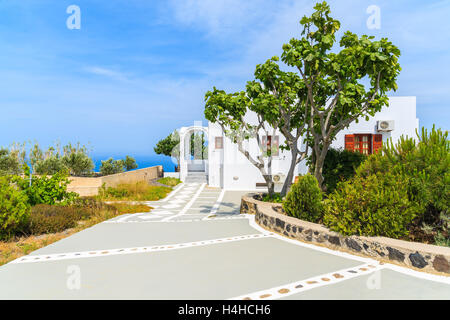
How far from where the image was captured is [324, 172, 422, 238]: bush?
464cm

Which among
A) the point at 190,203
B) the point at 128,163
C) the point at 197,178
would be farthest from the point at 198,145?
the point at 190,203

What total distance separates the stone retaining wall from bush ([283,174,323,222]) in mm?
602

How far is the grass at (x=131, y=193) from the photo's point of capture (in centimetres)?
1361

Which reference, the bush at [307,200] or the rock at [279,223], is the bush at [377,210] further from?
the bush at [307,200]

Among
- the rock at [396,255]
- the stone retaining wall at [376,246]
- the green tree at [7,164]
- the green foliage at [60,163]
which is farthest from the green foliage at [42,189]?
the green tree at [7,164]

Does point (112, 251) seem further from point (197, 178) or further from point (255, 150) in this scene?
point (197, 178)

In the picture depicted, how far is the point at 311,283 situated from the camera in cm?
345

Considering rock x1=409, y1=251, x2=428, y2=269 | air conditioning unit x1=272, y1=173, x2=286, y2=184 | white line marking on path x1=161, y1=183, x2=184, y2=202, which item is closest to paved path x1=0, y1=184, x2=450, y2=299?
rock x1=409, y1=251, x2=428, y2=269

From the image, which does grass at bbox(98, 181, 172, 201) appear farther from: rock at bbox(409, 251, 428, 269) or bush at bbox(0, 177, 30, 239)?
rock at bbox(409, 251, 428, 269)

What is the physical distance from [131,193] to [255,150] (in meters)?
7.51

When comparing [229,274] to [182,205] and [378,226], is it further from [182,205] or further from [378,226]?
[182,205]

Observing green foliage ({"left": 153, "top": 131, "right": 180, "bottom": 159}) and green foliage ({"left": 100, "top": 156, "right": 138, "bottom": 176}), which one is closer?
green foliage ({"left": 100, "top": 156, "right": 138, "bottom": 176})

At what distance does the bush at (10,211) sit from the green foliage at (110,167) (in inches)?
629

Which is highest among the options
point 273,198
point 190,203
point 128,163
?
point 128,163
